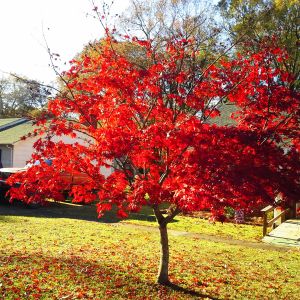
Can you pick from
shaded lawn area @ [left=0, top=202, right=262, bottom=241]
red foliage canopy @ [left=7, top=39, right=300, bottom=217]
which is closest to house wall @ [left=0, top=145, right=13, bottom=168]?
shaded lawn area @ [left=0, top=202, right=262, bottom=241]

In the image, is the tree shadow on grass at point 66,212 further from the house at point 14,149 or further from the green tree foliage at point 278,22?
the green tree foliage at point 278,22

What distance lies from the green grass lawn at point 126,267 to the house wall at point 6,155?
16.5 m

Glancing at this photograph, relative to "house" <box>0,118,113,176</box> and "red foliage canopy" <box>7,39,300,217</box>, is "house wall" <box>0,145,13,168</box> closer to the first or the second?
"house" <box>0,118,113,176</box>

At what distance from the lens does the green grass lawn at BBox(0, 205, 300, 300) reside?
6320 mm

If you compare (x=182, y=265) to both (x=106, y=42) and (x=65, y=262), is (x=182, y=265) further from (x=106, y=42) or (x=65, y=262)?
(x=106, y=42)

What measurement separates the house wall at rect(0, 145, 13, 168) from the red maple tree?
2239 cm

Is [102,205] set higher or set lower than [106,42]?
lower

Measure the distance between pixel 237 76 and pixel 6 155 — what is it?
24668mm

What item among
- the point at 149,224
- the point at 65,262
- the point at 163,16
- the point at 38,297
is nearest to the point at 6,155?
the point at 163,16

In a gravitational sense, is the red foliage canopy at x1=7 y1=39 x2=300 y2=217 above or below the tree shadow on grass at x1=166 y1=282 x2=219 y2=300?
above

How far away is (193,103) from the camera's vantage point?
6359 millimetres

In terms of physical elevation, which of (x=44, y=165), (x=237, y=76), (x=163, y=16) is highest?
(x=163, y=16)

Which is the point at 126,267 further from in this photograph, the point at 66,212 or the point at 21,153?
the point at 21,153

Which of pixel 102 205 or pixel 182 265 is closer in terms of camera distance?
pixel 102 205
